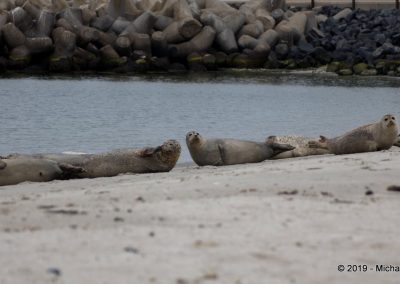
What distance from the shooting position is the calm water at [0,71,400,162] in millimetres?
19953

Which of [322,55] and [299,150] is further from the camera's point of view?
[322,55]

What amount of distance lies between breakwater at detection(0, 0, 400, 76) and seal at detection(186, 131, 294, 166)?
79.4 ft

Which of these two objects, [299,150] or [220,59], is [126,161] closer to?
[299,150]

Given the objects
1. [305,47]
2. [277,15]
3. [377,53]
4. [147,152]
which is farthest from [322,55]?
[147,152]

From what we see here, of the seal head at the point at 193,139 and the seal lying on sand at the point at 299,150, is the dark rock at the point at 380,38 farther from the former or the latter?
the seal head at the point at 193,139

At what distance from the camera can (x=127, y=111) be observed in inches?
1017

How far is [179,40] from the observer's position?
37.7m

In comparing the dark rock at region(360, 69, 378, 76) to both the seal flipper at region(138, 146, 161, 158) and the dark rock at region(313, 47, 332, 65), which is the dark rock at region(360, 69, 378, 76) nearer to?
the dark rock at region(313, 47, 332, 65)

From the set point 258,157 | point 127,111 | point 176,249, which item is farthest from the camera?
point 127,111

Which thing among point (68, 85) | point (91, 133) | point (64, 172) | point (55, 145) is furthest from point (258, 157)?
point (68, 85)

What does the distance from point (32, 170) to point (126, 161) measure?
105 centimetres

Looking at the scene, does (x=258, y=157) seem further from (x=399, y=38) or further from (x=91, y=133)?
(x=399, y=38)

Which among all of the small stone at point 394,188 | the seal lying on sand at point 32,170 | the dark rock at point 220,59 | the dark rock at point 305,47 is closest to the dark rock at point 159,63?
the dark rock at point 220,59

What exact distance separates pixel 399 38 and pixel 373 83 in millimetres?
5258
